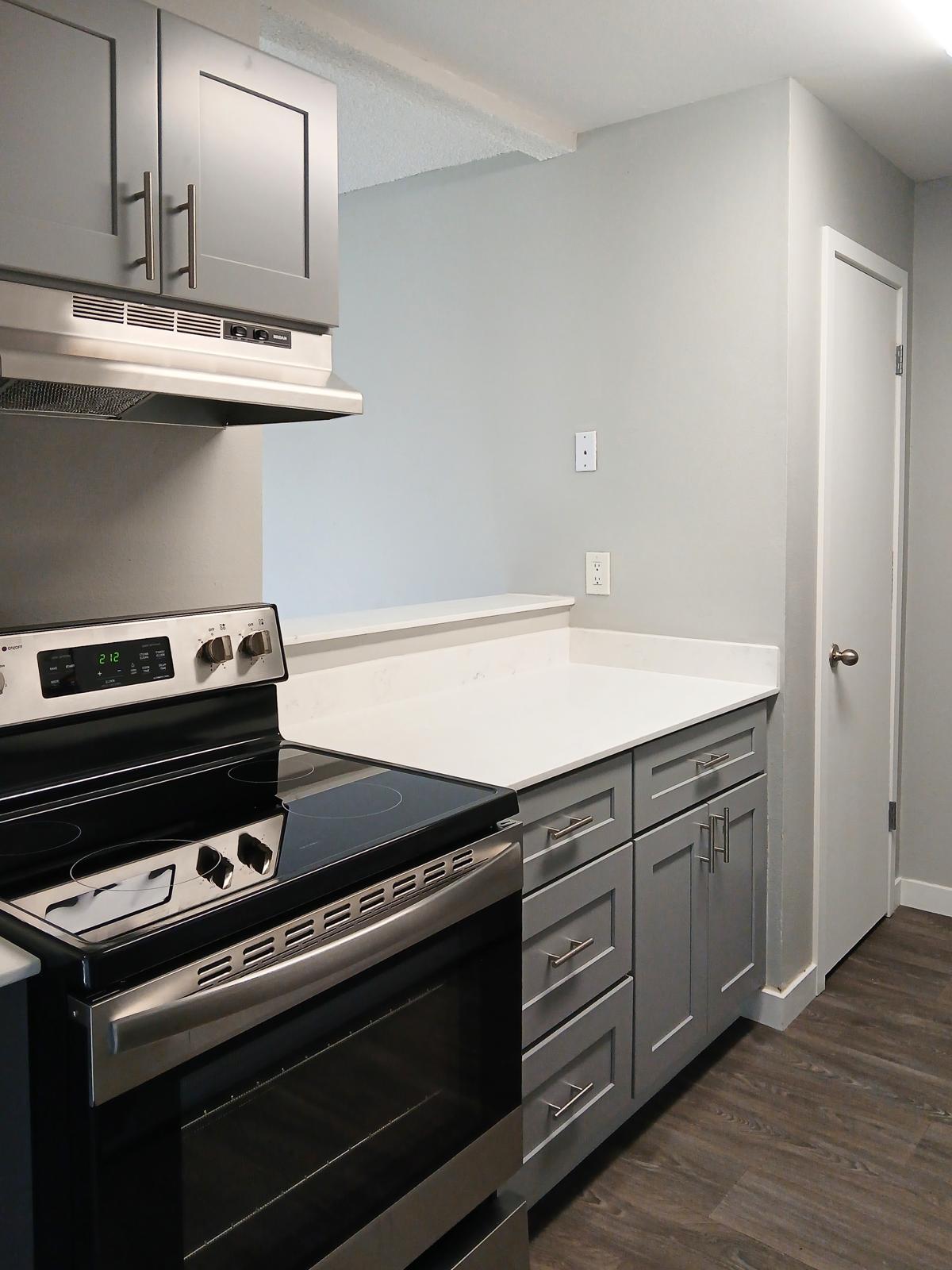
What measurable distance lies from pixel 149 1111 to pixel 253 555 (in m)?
1.10

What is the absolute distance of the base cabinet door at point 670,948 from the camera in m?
2.04

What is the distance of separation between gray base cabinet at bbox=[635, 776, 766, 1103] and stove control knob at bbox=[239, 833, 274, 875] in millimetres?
939

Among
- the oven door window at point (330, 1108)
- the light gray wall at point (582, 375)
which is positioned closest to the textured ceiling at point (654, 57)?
the light gray wall at point (582, 375)

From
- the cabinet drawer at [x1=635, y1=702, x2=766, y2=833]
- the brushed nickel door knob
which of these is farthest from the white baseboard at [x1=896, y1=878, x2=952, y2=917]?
the cabinet drawer at [x1=635, y1=702, x2=766, y2=833]

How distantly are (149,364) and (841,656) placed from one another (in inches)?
80.5

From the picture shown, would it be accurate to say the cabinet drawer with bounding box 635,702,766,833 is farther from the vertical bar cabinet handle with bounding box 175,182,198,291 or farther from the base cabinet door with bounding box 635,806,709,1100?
the vertical bar cabinet handle with bounding box 175,182,198,291

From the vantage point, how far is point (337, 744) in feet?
6.21

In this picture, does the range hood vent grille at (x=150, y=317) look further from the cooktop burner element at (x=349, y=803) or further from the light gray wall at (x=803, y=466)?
the light gray wall at (x=803, y=466)

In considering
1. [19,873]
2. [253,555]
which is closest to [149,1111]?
[19,873]

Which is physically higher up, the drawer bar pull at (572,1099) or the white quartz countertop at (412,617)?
the white quartz countertop at (412,617)

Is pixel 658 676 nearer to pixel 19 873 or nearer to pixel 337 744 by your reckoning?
pixel 337 744

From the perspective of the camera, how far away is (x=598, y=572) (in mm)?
2836

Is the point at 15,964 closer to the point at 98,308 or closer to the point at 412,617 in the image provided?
the point at 98,308

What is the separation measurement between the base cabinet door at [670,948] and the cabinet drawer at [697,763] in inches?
1.8
